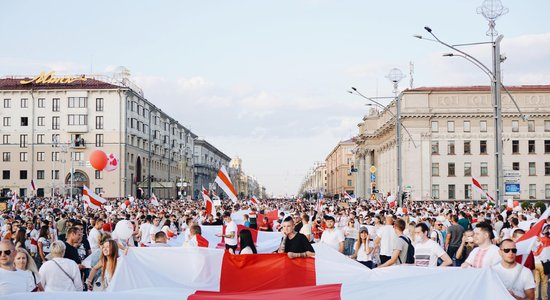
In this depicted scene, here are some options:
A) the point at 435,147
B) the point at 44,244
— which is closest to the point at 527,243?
the point at 44,244

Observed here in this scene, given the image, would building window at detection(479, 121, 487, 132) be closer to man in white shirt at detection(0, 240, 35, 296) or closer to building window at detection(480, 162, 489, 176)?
building window at detection(480, 162, 489, 176)

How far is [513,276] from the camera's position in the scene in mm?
7414

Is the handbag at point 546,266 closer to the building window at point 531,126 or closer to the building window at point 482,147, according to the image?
the building window at point 482,147

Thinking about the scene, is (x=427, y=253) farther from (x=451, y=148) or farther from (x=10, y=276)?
(x=451, y=148)

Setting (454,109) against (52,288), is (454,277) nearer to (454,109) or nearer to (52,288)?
(52,288)

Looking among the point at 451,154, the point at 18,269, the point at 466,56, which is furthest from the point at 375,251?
the point at 451,154

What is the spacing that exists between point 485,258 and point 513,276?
108cm

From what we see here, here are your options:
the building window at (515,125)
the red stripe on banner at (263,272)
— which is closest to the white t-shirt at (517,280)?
the red stripe on banner at (263,272)

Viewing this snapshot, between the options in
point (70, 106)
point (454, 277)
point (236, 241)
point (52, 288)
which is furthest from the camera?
point (70, 106)

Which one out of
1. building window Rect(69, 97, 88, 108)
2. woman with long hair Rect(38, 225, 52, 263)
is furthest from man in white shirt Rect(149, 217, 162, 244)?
building window Rect(69, 97, 88, 108)

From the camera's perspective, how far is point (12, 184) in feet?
291

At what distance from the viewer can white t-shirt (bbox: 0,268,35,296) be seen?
24.0 feet

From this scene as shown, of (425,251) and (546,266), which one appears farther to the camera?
(546,266)

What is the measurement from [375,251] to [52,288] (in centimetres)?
781
